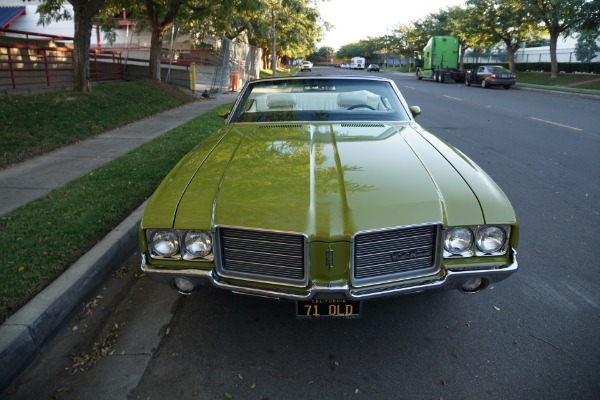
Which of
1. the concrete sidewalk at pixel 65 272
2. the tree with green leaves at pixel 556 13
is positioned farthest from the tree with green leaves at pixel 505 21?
the concrete sidewalk at pixel 65 272

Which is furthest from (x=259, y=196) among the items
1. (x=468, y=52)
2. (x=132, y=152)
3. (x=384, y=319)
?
(x=468, y=52)

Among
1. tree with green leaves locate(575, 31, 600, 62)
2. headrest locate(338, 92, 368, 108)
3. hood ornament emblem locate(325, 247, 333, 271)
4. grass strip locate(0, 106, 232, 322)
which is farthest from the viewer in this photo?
tree with green leaves locate(575, 31, 600, 62)

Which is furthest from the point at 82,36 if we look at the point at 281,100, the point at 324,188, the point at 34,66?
the point at 324,188

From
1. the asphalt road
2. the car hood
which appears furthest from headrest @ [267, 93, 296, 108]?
the asphalt road

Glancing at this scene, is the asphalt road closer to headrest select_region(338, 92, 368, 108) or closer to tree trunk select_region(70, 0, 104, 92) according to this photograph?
headrest select_region(338, 92, 368, 108)

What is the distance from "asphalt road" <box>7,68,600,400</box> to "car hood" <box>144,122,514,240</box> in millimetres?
633

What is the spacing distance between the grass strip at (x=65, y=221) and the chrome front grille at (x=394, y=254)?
2.25 metres

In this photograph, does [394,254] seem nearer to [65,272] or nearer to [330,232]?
[330,232]

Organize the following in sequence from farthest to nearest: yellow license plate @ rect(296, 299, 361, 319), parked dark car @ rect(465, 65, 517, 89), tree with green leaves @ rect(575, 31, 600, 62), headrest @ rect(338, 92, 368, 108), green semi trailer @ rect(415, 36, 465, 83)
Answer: tree with green leaves @ rect(575, 31, 600, 62) → green semi trailer @ rect(415, 36, 465, 83) → parked dark car @ rect(465, 65, 517, 89) → headrest @ rect(338, 92, 368, 108) → yellow license plate @ rect(296, 299, 361, 319)

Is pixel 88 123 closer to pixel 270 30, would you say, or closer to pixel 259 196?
pixel 259 196

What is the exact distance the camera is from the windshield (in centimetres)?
425

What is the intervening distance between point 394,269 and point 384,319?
2.32 ft

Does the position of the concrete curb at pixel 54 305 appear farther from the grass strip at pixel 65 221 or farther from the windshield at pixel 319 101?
the windshield at pixel 319 101

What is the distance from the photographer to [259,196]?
8.47 ft
